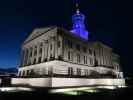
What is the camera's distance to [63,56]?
126 feet

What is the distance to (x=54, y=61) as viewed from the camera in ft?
119

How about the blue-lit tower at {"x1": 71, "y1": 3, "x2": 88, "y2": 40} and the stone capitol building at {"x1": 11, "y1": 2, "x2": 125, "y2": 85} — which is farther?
the blue-lit tower at {"x1": 71, "y1": 3, "x2": 88, "y2": 40}

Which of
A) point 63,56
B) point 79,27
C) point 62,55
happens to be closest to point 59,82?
point 62,55

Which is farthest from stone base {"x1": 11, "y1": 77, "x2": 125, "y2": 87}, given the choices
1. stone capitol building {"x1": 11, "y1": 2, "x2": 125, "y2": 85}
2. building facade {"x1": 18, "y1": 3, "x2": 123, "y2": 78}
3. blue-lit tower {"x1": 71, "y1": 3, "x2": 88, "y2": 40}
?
blue-lit tower {"x1": 71, "y1": 3, "x2": 88, "y2": 40}

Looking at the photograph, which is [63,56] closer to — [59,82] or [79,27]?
[59,82]

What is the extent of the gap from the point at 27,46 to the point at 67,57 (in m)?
20.2

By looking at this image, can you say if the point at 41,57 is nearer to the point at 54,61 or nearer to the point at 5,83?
the point at 54,61

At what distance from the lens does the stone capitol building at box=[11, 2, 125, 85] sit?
37250mm

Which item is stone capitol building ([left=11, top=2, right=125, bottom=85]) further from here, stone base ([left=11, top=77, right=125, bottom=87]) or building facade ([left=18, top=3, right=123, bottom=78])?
stone base ([left=11, top=77, right=125, bottom=87])

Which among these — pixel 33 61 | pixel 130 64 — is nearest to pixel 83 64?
pixel 33 61

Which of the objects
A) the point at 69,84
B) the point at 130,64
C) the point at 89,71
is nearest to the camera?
the point at 69,84

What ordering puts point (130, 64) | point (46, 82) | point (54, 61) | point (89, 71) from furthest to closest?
point (130, 64) → point (89, 71) → point (54, 61) → point (46, 82)

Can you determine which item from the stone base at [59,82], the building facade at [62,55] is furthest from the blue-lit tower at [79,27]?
the stone base at [59,82]

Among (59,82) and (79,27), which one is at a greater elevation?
(79,27)
